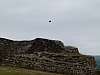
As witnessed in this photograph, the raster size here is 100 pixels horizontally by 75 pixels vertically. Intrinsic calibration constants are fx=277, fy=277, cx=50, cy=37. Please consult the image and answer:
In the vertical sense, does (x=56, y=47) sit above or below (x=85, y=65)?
above

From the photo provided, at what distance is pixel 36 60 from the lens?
103ft

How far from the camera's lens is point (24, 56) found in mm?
31906

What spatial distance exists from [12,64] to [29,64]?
1948mm

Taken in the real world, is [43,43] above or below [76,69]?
above

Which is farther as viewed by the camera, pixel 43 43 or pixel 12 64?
pixel 43 43

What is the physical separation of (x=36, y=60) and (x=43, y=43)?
4144 mm

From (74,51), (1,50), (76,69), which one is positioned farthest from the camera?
(74,51)

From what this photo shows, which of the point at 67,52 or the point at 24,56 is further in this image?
the point at 67,52

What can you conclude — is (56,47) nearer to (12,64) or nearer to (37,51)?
(37,51)

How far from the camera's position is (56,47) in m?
35.0

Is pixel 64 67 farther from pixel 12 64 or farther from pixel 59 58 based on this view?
pixel 12 64

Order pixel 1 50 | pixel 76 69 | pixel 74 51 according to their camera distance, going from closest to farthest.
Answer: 1. pixel 76 69
2. pixel 1 50
3. pixel 74 51

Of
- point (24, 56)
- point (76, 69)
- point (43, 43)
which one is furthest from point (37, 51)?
point (76, 69)

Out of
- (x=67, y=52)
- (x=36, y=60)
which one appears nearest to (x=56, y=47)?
(x=67, y=52)
